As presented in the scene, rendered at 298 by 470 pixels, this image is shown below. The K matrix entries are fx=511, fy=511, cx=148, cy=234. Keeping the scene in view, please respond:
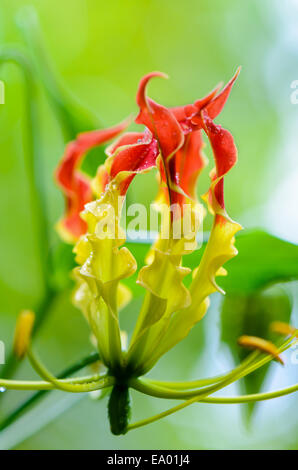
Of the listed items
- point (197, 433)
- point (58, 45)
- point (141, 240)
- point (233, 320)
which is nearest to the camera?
point (141, 240)

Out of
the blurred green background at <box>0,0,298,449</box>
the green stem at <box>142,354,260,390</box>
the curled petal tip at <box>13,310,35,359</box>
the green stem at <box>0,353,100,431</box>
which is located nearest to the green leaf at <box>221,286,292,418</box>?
the green stem at <box>142,354,260,390</box>

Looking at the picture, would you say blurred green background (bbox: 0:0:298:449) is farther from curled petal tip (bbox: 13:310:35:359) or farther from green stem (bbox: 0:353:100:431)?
curled petal tip (bbox: 13:310:35:359)

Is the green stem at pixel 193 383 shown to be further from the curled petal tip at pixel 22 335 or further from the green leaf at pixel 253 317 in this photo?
the curled petal tip at pixel 22 335

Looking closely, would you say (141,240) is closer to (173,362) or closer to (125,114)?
(173,362)

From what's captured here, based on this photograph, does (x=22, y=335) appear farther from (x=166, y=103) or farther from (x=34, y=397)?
(x=166, y=103)

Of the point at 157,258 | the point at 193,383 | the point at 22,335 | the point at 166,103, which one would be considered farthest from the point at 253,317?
the point at 166,103

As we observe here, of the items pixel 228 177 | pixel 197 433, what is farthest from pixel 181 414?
pixel 228 177
